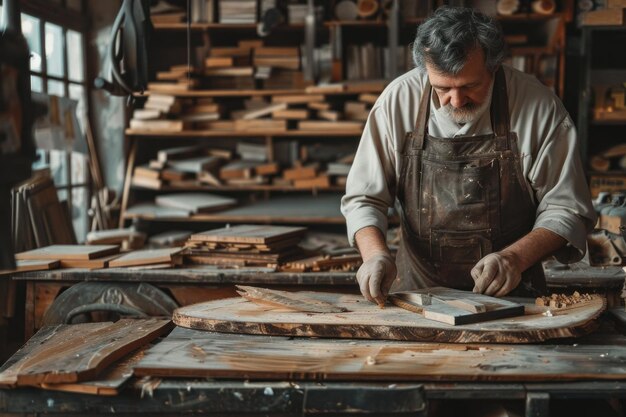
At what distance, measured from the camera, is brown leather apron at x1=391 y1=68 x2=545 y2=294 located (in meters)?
2.71

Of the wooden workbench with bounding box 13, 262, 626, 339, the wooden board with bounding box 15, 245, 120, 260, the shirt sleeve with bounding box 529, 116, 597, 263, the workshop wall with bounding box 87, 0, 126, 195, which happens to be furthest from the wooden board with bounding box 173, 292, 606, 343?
the workshop wall with bounding box 87, 0, 126, 195

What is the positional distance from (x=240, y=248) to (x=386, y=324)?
5.69 feet

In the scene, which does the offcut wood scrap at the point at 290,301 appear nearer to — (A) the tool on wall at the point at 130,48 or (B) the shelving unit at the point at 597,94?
(A) the tool on wall at the point at 130,48

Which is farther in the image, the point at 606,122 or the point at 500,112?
the point at 606,122

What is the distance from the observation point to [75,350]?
2070 millimetres

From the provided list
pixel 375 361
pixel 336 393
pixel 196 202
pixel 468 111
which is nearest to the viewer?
pixel 336 393

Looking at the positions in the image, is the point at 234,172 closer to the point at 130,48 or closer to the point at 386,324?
the point at 130,48

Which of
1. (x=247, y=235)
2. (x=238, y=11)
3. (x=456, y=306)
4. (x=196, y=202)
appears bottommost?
(x=196, y=202)

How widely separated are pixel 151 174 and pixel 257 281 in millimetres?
2778

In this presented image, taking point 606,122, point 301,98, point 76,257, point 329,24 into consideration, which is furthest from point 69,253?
point 606,122

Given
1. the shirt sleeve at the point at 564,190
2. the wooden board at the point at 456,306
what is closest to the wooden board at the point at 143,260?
the wooden board at the point at 456,306

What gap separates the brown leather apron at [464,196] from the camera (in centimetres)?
271

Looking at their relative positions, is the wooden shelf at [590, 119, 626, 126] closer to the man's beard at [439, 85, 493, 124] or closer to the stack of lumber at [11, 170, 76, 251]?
the man's beard at [439, 85, 493, 124]

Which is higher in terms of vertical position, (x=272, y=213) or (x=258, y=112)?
(x=258, y=112)
